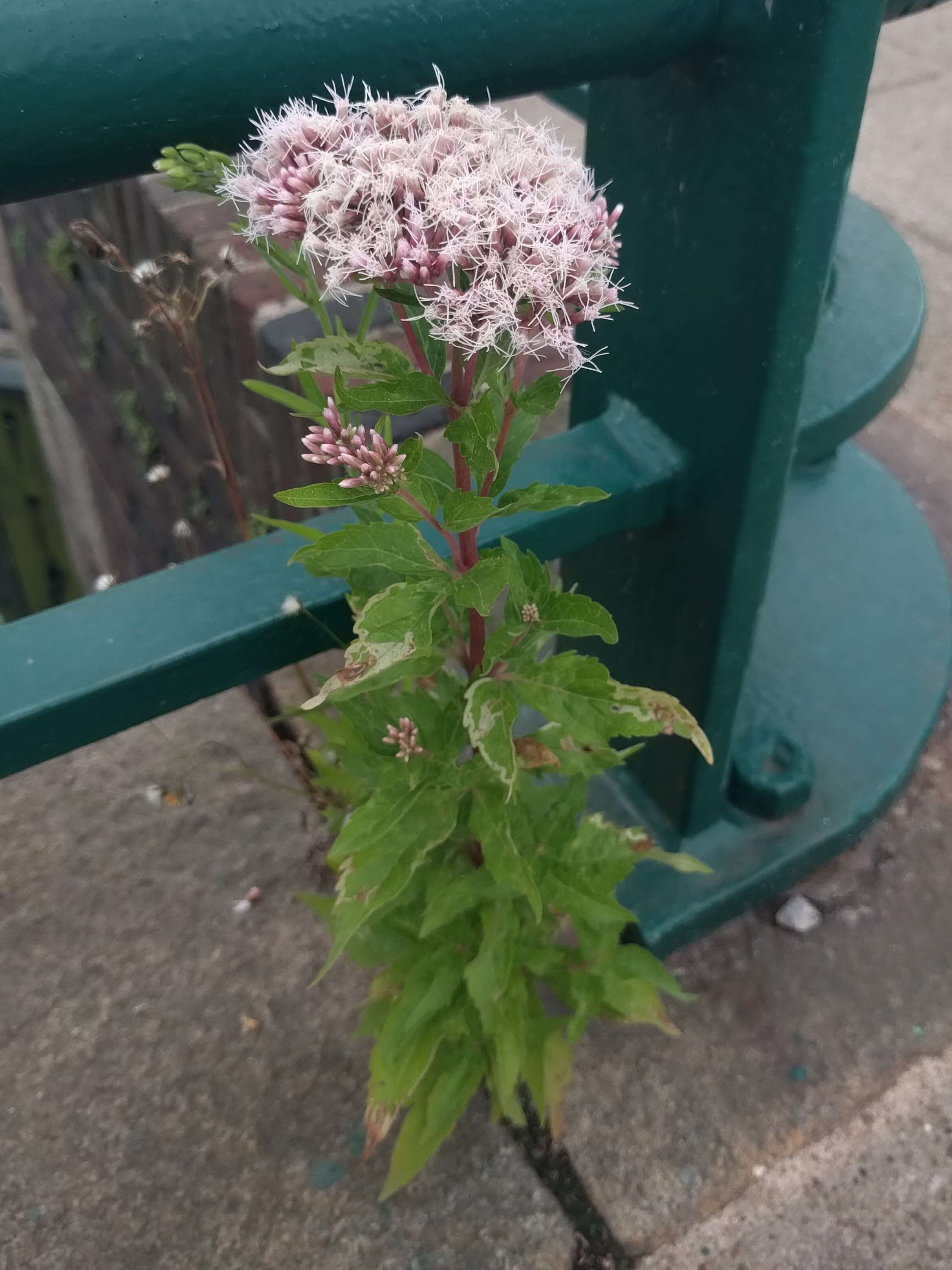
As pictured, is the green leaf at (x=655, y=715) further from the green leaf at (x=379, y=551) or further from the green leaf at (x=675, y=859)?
the green leaf at (x=675, y=859)

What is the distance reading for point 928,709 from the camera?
2156 millimetres

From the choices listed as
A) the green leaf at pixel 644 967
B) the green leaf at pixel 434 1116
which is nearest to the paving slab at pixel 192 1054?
the green leaf at pixel 434 1116

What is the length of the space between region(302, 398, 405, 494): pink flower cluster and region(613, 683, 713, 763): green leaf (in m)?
0.42

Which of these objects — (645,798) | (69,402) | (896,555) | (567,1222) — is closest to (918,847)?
(645,798)

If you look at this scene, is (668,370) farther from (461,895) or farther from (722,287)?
(461,895)

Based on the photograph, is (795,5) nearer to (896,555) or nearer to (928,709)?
(928,709)

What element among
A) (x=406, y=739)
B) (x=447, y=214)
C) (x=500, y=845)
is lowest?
(x=500, y=845)

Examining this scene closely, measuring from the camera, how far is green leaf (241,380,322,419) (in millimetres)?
1019

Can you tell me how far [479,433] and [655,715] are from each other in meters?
0.44

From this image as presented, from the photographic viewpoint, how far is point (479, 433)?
0.87m

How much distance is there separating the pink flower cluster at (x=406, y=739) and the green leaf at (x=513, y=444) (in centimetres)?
31

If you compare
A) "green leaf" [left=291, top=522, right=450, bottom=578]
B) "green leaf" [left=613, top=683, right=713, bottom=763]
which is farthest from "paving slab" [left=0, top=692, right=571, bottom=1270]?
"green leaf" [left=291, top=522, right=450, bottom=578]

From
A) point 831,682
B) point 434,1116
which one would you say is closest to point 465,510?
point 434,1116

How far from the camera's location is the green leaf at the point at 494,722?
100 centimetres
